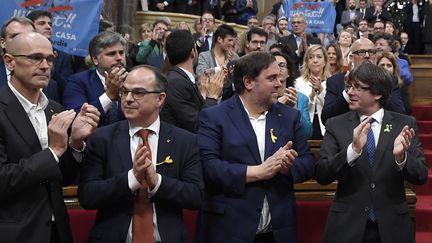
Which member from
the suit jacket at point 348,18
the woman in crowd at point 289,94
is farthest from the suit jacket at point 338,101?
the suit jacket at point 348,18

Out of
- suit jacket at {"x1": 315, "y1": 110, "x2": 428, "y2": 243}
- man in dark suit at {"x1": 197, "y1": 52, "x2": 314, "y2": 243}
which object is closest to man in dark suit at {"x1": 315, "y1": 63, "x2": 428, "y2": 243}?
suit jacket at {"x1": 315, "y1": 110, "x2": 428, "y2": 243}

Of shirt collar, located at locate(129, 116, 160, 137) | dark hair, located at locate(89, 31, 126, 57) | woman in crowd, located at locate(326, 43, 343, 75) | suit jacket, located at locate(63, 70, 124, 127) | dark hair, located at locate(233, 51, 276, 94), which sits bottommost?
woman in crowd, located at locate(326, 43, 343, 75)

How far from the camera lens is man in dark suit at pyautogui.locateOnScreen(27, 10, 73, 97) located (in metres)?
5.79

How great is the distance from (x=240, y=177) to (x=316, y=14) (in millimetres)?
7427

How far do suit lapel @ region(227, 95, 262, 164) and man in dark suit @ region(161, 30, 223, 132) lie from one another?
909 mm

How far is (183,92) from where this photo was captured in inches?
196

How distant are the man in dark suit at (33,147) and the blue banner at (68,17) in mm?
2799

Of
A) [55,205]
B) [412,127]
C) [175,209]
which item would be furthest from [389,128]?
[55,205]

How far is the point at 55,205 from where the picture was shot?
3.47 meters

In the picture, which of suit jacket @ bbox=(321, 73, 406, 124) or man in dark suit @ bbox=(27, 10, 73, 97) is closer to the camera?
suit jacket @ bbox=(321, 73, 406, 124)

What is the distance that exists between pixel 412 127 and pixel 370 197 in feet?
1.44

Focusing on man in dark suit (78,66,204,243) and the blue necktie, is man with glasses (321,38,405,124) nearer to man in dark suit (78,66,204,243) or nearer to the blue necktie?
the blue necktie

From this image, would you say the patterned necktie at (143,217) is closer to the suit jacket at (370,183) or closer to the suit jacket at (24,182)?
the suit jacket at (24,182)

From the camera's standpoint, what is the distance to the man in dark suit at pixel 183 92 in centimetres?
494
